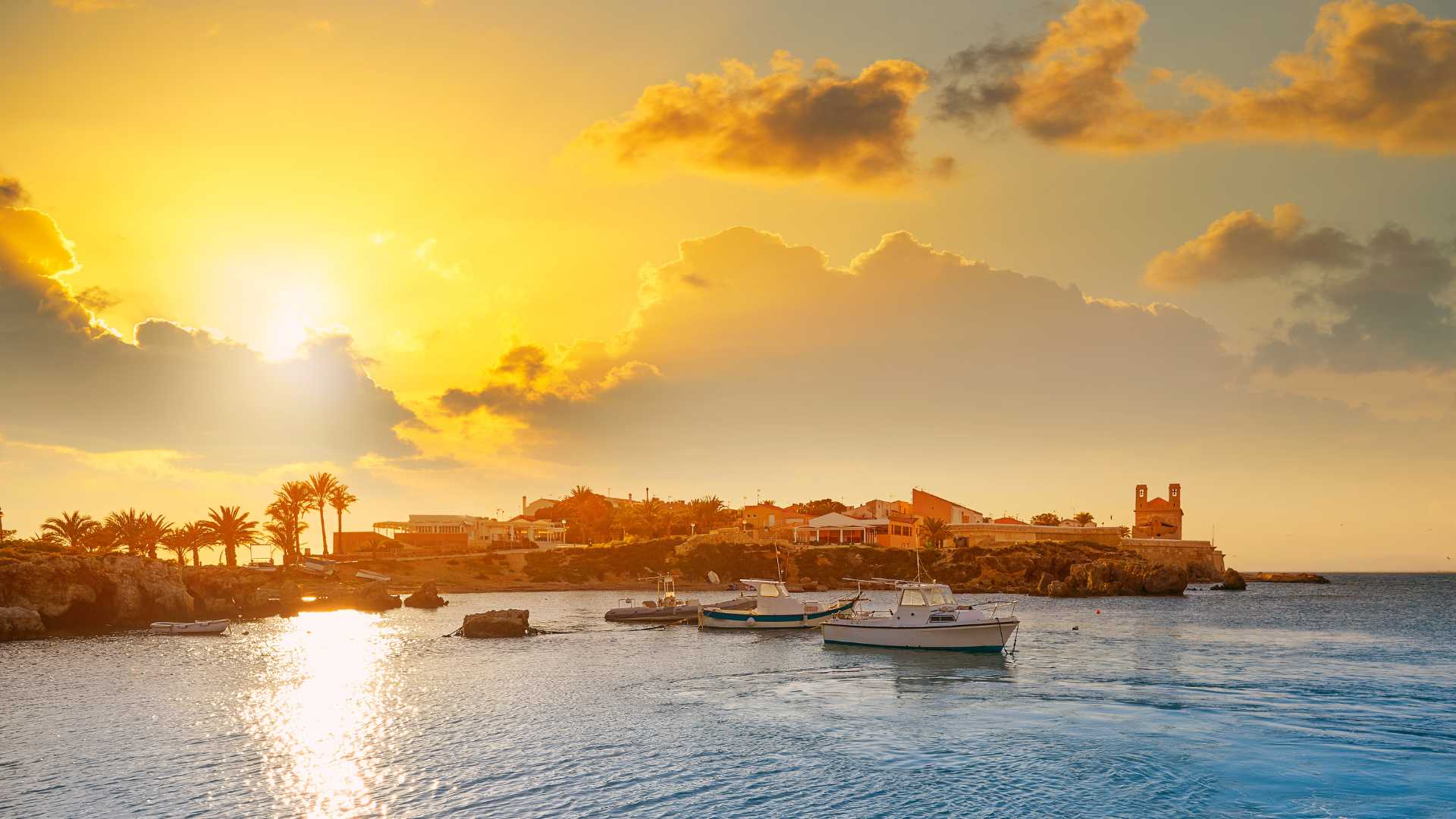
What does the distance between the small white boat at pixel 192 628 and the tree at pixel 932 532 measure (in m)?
115

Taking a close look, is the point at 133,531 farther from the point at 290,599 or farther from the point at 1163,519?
the point at 1163,519

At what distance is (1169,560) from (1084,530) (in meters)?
18.2

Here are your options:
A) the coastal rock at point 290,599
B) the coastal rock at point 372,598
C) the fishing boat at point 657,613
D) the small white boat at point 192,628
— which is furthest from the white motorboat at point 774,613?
the coastal rock at point 290,599

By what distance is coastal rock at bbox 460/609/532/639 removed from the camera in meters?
68.0

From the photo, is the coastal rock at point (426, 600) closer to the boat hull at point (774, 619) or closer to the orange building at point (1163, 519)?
the boat hull at point (774, 619)

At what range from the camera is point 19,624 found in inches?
2741

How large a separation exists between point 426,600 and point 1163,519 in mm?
138156

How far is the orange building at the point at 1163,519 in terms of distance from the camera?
6919 inches

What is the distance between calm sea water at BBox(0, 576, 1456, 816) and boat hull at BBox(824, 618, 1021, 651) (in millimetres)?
834

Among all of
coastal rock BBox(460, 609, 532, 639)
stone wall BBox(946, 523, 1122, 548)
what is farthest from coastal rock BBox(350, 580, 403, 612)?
stone wall BBox(946, 523, 1122, 548)

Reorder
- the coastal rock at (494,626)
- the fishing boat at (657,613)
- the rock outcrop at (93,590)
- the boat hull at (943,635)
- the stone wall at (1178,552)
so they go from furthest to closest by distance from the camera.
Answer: the stone wall at (1178,552)
the fishing boat at (657,613)
the rock outcrop at (93,590)
the coastal rock at (494,626)
the boat hull at (943,635)

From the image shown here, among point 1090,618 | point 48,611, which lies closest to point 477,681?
point 48,611

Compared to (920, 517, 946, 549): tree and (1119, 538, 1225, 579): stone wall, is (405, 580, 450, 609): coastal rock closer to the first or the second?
(920, 517, 946, 549): tree

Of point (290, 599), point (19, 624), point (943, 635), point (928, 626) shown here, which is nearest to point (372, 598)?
point (290, 599)
